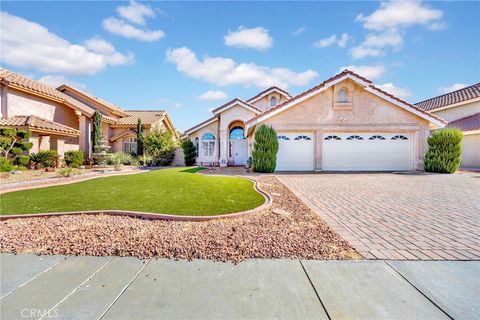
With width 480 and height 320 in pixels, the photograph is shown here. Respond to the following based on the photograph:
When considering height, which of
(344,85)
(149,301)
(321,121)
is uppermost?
(344,85)

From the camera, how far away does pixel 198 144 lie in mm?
23078

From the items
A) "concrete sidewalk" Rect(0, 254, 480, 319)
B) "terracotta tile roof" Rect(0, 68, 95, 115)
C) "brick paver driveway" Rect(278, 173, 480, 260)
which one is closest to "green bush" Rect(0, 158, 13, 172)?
"terracotta tile roof" Rect(0, 68, 95, 115)

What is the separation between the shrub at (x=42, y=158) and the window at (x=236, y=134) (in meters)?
14.0

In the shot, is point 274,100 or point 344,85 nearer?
point 344,85

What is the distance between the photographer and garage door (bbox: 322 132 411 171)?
1563 centimetres

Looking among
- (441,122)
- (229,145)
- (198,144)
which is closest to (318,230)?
(441,122)

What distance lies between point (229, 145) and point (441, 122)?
1604 centimetres

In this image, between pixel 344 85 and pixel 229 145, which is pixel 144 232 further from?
pixel 229 145

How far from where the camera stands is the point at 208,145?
23.0 meters

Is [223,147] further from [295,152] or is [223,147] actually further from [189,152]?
[295,152]

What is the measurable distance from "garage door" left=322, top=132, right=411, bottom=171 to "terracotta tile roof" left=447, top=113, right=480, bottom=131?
897cm

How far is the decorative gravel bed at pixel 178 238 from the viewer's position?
3748 mm

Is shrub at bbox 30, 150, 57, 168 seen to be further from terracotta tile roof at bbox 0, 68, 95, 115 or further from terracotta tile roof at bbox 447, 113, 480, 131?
terracotta tile roof at bbox 447, 113, 480, 131

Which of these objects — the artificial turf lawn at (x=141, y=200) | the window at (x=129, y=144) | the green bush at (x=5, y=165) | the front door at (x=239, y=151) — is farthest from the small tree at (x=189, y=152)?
the artificial turf lawn at (x=141, y=200)
